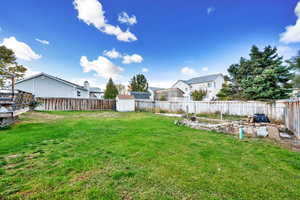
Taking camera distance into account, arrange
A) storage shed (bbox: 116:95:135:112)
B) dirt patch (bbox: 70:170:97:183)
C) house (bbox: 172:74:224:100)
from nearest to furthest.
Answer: dirt patch (bbox: 70:170:97:183)
storage shed (bbox: 116:95:135:112)
house (bbox: 172:74:224:100)

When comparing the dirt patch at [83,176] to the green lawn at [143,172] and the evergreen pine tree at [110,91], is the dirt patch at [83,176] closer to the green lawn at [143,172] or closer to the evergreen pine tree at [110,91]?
the green lawn at [143,172]

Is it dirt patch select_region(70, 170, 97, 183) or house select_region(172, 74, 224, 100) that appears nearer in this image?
dirt patch select_region(70, 170, 97, 183)

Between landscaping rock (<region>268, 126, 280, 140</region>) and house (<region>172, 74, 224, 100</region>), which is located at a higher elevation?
house (<region>172, 74, 224, 100</region>)

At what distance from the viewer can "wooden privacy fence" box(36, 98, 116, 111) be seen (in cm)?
1298

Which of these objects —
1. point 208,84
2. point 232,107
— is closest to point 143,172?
point 232,107

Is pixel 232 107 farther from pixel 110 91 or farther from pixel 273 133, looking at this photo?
pixel 110 91

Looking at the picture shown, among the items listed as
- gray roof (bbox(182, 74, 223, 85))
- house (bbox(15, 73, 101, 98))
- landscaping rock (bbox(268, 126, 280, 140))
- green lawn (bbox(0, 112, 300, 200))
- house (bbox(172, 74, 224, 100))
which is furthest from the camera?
gray roof (bbox(182, 74, 223, 85))

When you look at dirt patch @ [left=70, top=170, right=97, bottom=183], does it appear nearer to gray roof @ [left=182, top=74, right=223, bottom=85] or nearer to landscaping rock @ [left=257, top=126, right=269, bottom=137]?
landscaping rock @ [left=257, top=126, right=269, bottom=137]

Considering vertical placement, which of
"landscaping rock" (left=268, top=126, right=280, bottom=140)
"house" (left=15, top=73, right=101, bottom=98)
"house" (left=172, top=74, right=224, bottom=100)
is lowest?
"landscaping rock" (left=268, top=126, right=280, bottom=140)

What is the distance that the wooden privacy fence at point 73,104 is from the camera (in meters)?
13.0

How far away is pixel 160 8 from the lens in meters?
10.6

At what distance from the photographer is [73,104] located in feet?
47.4

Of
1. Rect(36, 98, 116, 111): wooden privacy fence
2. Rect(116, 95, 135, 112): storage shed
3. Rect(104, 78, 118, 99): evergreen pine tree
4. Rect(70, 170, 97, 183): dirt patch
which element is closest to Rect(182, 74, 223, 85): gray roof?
Rect(104, 78, 118, 99): evergreen pine tree

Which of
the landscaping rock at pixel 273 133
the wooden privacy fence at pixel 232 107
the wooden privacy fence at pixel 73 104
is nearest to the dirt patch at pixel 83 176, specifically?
the landscaping rock at pixel 273 133
